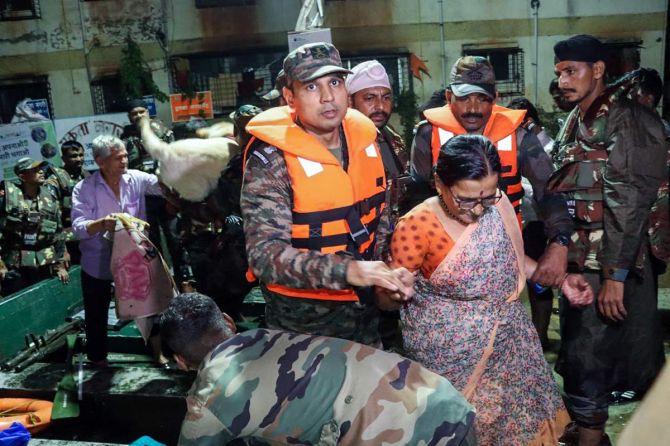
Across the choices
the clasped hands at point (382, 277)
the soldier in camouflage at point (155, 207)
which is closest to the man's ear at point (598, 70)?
the clasped hands at point (382, 277)

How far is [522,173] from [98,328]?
357cm

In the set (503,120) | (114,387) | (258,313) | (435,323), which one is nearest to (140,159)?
(258,313)

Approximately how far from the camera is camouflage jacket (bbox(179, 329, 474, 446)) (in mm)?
2076

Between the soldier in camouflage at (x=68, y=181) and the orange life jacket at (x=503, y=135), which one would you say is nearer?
the orange life jacket at (x=503, y=135)

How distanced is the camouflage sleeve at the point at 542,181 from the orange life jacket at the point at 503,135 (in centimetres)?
7

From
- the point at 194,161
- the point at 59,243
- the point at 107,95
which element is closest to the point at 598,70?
the point at 194,161

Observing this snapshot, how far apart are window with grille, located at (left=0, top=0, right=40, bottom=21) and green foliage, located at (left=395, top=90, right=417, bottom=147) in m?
8.61

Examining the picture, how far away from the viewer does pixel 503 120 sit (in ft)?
11.7

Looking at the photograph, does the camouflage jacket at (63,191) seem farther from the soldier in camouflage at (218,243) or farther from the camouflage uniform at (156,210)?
the soldier in camouflage at (218,243)

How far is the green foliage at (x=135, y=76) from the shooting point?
13523 millimetres

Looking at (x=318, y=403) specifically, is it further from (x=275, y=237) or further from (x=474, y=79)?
(x=474, y=79)

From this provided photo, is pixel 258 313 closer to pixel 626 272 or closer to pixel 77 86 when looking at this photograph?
pixel 626 272

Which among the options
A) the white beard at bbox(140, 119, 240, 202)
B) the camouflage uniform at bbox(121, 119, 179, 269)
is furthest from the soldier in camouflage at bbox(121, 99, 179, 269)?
the white beard at bbox(140, 119, 240, 202)

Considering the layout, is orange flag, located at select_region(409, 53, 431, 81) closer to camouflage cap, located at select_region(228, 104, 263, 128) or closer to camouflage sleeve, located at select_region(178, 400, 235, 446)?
camouflage cap, located at select_region(228, 104, 263, 128)
